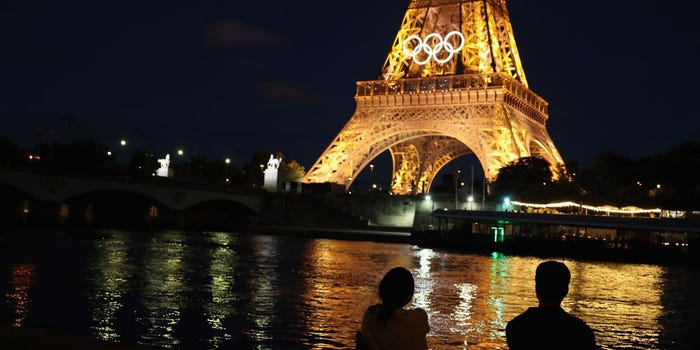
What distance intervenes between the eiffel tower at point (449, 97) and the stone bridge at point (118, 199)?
11156 millimetres

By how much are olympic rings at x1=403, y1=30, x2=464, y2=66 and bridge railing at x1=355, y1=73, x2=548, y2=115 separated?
329 cm

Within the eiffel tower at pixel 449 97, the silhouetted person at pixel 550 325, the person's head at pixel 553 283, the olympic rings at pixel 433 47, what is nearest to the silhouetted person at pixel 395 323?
the silhouetted person at pixel 550 325

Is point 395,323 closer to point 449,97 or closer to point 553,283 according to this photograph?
point 553,283

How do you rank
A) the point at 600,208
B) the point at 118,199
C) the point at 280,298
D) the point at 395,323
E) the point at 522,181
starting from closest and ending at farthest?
the point at 395,323
the point at 280,298
the point at 600,208
the point at 522,181
the point at 118,199

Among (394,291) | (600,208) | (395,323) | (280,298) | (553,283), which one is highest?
(600,208)

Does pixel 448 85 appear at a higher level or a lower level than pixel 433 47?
lower

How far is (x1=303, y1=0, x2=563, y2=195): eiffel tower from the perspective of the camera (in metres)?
74.3

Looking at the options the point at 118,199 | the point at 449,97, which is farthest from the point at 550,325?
the point at 118,199

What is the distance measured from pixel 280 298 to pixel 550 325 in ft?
57.4

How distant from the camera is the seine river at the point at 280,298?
643 inches

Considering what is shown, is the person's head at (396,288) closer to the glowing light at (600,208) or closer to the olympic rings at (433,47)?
the glowing light at (600,208)

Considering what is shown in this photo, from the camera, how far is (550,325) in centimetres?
541

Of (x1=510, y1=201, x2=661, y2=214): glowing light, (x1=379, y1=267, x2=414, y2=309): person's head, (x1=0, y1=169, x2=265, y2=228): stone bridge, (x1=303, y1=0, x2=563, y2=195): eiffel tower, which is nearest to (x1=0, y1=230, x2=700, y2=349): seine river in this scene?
(x1=379, y1=267, x2=414, y2=309): person's head

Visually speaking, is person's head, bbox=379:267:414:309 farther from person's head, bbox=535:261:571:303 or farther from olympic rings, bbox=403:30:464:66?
olympic rings, bbox=403:30:464:66
